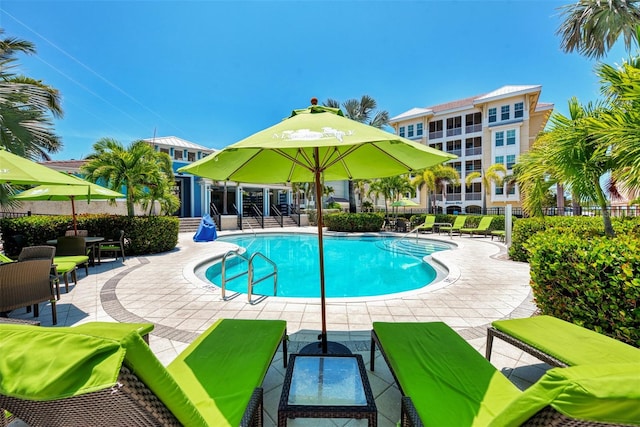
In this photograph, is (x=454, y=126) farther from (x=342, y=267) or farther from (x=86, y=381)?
(x=86, y=381)

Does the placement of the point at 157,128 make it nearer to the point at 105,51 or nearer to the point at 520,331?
the point at 105,51

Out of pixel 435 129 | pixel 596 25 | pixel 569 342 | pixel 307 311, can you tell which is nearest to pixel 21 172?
pixel 307 311

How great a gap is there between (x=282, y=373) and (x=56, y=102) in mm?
15549

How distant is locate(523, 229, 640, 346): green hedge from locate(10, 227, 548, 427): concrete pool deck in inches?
31.8

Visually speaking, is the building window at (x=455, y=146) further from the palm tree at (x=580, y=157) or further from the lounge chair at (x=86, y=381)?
the lounge chair at (x=86, y=381)

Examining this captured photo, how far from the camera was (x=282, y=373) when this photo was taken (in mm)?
2855

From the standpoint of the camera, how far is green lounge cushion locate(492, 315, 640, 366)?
206 centimetres

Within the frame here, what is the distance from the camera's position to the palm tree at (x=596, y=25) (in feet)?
28.9

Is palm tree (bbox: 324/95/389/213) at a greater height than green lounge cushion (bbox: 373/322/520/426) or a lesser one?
greater

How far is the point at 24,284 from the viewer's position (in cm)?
373

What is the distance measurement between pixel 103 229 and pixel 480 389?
11.8 m

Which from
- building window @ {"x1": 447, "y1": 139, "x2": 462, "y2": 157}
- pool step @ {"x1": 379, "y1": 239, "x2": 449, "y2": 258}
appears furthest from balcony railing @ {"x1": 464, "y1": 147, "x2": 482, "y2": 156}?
pool step @ {"x1": 379, "y1": 239, "x2": 449, "y2": 258}

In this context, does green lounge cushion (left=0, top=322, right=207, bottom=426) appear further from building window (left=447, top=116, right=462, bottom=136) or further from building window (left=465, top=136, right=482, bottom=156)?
building window (left=447, top=116, right=462, bottom=136)

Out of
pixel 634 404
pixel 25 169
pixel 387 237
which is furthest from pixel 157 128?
pixel 634 404
